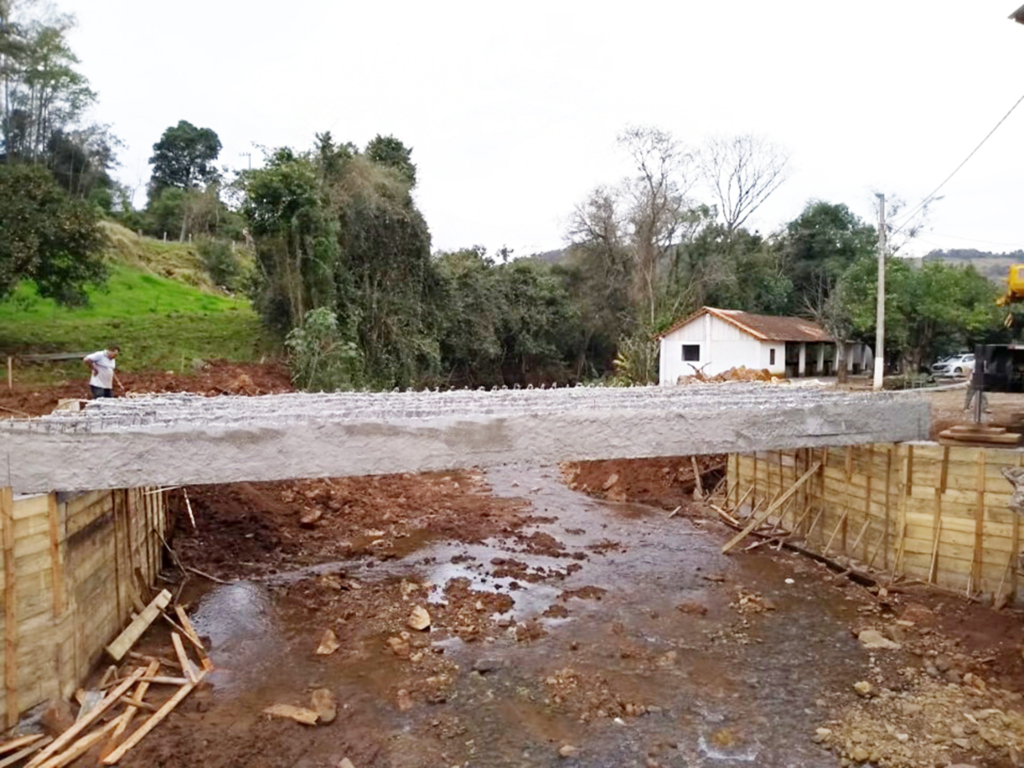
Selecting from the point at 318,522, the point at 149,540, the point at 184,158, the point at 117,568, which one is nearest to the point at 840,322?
the point at 318,522

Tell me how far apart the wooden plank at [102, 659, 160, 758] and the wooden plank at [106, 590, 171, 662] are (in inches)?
16.7

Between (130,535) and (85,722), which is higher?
(130,535)

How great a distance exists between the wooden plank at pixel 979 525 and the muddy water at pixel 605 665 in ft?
6.30

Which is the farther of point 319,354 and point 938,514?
point 319,354

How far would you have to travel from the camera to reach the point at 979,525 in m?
10.9

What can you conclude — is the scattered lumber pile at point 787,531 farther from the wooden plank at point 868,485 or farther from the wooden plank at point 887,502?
the wooden plank at point 887,502

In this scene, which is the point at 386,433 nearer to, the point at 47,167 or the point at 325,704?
the point at 325,704

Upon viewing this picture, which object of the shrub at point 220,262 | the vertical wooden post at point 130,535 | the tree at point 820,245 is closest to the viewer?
the vertical wooden post at point 130,535

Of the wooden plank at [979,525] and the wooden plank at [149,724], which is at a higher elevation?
the wooden plank at [979,525]

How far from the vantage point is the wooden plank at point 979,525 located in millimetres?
10836

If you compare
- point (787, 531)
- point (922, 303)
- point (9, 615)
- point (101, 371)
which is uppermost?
point (922, 303)

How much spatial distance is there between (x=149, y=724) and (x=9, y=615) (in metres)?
1.86

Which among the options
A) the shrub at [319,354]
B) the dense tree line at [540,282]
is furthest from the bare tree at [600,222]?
the shrub at [319,354]

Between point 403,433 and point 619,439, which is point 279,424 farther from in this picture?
point 619,439
